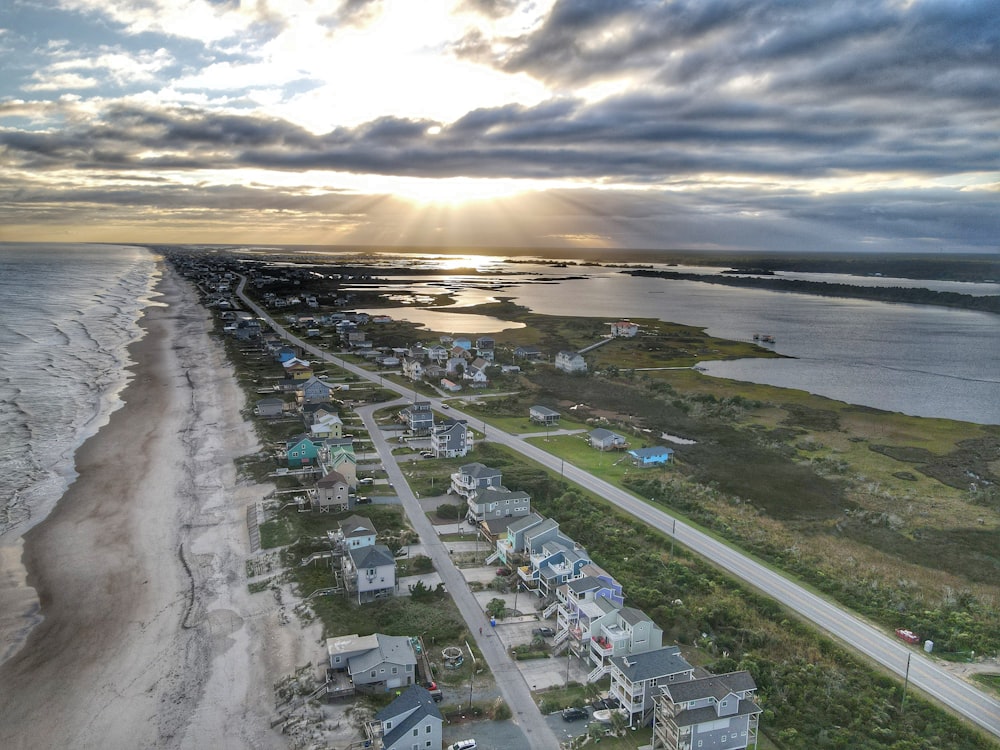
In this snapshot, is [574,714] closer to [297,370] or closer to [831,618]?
[831,618]

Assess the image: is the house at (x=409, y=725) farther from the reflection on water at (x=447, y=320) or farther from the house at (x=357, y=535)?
the reflection on water at (x=447, y=320)

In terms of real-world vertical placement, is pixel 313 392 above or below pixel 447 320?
above

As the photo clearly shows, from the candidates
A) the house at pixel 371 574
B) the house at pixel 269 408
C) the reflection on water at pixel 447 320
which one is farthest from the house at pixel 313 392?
the reflection on water at pixel 447 320

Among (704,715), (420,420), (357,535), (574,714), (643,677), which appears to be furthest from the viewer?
(420,420)

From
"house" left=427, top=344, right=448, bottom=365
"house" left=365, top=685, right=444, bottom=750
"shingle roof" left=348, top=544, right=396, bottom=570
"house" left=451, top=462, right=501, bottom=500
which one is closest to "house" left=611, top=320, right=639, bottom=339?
"house" left=427, top=344, right=448, bottom=365

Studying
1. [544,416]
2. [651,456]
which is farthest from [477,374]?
[651,456]

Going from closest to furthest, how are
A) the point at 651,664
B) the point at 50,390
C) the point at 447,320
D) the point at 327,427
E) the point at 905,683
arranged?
the point at 651,664
the point at 905,683
the point at 327,427
the point at 50,390
the point at 447,320
